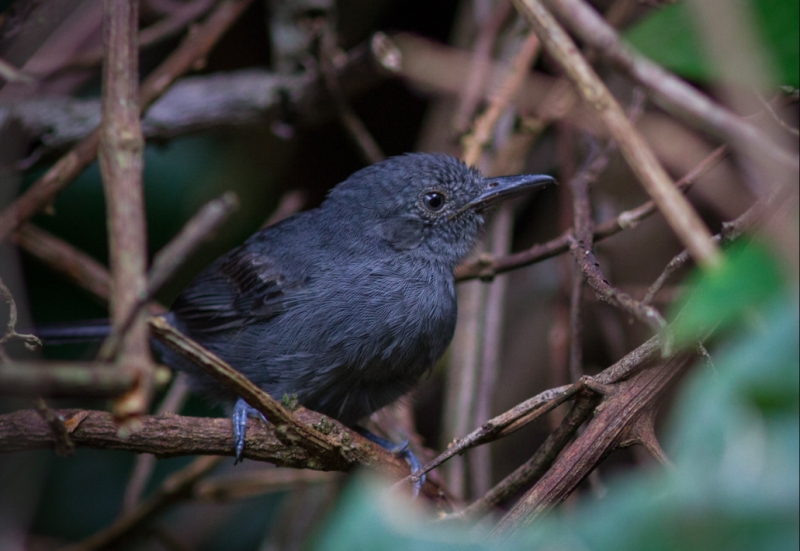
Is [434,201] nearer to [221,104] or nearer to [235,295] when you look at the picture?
[235,295]

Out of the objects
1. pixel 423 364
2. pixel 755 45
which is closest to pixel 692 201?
pixel 423 364

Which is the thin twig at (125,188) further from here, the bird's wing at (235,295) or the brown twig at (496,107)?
the brown twig at (496,107)

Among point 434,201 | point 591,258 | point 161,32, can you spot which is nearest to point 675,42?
point 591,258

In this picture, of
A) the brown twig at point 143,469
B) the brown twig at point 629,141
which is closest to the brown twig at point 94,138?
the brown twig at point 143,469

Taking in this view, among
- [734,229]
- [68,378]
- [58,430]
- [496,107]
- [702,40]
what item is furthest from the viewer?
[496,107]

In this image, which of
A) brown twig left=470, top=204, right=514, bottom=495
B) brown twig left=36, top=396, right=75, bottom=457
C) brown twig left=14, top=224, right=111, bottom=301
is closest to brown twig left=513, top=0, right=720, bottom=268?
brown twig left=36, top=396, right=75, bottom=457

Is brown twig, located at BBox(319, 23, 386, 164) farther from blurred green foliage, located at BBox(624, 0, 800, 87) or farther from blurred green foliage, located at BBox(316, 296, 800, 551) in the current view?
blurred green foliage, located at BBox(316, 296, 800, 551)
